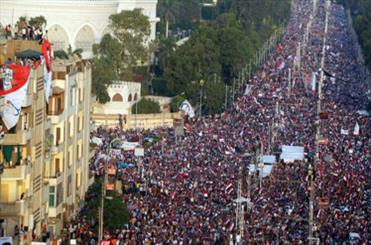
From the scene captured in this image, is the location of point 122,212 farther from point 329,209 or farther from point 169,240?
point 329,209

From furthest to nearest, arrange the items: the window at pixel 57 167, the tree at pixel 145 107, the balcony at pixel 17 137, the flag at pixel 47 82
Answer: the tree at pixel 145 107 → the window at pixel 57 167 → the flag at pixel 47 82 → the balcony at pixel 17 137

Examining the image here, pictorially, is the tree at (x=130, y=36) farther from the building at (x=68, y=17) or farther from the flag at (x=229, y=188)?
the flag at (x=229, y=188)

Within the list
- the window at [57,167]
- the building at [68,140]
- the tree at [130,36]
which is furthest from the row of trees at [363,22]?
the window at [57,167]

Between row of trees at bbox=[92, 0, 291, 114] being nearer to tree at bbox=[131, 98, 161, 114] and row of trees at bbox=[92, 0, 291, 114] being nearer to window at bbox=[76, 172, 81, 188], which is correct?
tree at bbox=[131, 98, 161, 114]

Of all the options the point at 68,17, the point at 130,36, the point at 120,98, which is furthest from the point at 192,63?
the point at 68,17

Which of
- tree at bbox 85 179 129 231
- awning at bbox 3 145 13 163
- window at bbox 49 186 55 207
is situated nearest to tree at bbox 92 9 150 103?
tree at bbox 85 179 129 231

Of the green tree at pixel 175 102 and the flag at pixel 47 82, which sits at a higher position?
the flag at pixel 47 82
